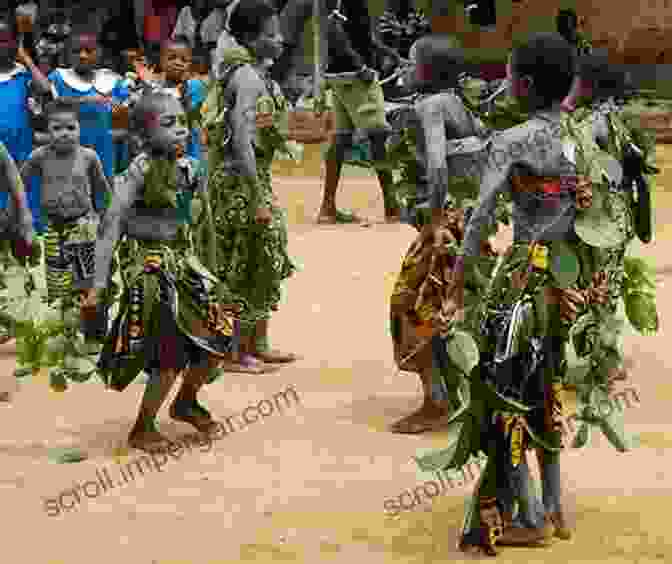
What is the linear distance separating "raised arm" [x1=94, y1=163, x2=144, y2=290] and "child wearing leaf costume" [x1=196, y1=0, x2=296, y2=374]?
3.52ft

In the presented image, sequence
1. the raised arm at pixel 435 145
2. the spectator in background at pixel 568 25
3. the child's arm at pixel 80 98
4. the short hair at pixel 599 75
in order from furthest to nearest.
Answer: the spectator in background at pixel 568 25, the child's arm at pixel 80 98, the short hair at pixel 599 75, the raised arm at pixel 435 145

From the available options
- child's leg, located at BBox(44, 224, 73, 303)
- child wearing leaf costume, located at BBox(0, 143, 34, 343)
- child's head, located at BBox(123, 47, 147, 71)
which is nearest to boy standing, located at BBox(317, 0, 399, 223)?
child's head, located at BBox(123, 47, 147, 71)

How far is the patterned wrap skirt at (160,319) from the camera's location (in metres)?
7.71

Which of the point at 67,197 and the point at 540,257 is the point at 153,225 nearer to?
the point at 67,197

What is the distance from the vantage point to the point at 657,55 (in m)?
19.2

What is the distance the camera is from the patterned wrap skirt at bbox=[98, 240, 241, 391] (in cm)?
771

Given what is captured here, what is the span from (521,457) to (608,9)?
13.5 meters

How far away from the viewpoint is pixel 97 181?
31.0ft

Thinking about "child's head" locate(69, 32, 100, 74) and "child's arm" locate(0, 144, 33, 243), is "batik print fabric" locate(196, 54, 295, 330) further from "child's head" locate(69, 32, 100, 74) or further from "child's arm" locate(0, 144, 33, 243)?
"child's head" locate(69, 32, 100, 74)

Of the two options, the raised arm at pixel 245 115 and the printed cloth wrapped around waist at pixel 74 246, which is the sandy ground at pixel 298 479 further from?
the raised arm at pixel 245 115

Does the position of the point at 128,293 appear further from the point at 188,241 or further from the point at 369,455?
the point at 369,455

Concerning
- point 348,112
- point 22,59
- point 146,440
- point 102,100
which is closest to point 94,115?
point 102,100

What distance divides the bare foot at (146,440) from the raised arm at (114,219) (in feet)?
2.29

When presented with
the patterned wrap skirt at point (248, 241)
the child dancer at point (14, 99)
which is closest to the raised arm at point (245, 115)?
the patterned wrap skirt at point (248, 241)
